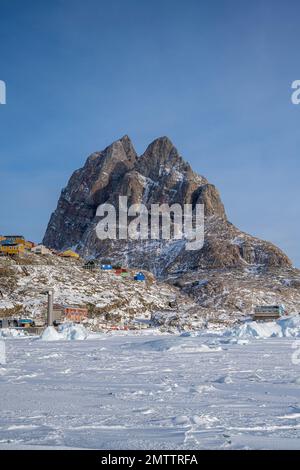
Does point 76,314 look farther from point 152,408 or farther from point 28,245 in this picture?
point 152,408

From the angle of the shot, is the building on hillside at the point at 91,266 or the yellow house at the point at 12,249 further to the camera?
the building on hillside at the point at 91,266

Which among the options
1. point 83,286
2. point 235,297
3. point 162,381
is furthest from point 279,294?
point 162,381

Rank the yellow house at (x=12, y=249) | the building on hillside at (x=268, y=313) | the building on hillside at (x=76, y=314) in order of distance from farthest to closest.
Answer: the yellow house at (x=12, y=249) < the building on hillside at (x=268, y=313) < the building on hillside at (x=76, y=314)

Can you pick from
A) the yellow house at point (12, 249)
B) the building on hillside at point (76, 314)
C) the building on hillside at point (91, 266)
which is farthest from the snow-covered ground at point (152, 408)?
the building on hillside at point (91, 266)

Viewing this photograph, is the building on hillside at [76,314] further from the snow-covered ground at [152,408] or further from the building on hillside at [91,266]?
the snow-covered ground at [152,408]

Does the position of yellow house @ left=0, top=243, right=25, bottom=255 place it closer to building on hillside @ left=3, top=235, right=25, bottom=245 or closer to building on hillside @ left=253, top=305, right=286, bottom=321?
building on hillside @ left=3, top=235, right=25, bottom=245

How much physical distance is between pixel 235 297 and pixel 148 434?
113282 mm

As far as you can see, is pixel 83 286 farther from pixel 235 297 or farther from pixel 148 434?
pixel 148 434

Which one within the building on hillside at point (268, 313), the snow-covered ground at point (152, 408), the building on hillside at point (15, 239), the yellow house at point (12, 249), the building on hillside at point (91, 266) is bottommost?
the building on hillside at point (268, 313)

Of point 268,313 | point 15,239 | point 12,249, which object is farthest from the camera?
point 15,239

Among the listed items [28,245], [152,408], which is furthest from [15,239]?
[152,408]

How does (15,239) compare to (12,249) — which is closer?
(12,249)
